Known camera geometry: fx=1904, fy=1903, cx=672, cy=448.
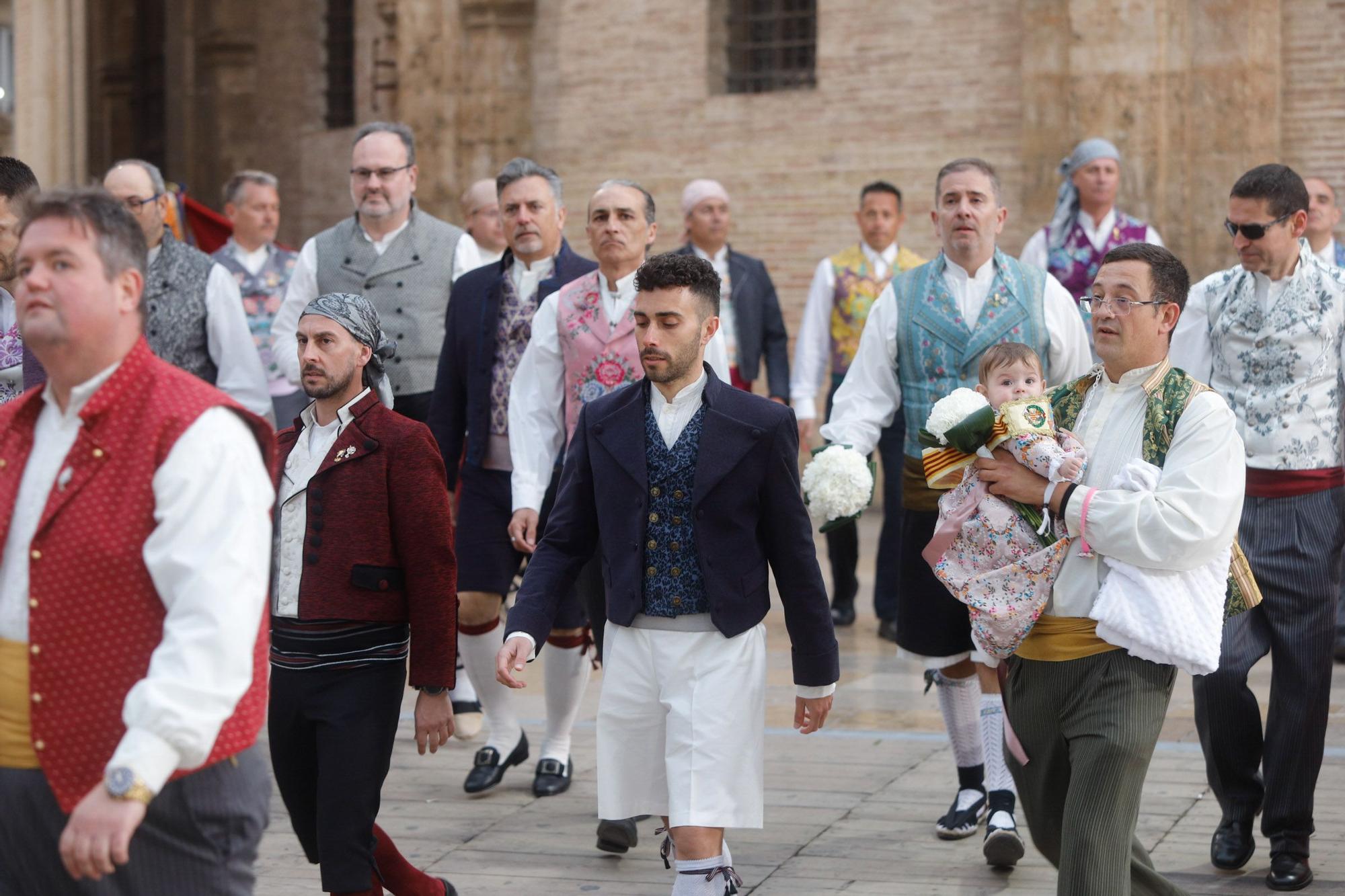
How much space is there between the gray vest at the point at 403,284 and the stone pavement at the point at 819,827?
4.94 feet

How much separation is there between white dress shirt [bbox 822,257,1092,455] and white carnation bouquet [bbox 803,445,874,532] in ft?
1.41

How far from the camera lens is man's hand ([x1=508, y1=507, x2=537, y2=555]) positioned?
6094mm

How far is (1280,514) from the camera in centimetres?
575

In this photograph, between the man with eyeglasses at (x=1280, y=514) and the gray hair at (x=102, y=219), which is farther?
the man with eyeglasses at (x=1280, y=514)

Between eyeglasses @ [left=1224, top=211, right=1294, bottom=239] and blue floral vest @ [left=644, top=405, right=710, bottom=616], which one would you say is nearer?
blue floral vest @ [left=644, top=405, right=710, bottom=616]

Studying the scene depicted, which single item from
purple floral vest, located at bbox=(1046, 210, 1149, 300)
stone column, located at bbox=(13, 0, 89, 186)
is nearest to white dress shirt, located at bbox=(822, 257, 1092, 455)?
purple floral vest, located at bbox=(1046, 210, 1149, 300)

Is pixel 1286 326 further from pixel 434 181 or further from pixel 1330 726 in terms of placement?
→ pixel 434 181

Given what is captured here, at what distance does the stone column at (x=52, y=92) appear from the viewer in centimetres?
1591

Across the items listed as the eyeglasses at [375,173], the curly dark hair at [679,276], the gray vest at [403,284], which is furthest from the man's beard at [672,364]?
the eyeglasses at [375,173]

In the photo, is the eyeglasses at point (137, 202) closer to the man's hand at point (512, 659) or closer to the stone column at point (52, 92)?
the man's hand at point (512, 659)

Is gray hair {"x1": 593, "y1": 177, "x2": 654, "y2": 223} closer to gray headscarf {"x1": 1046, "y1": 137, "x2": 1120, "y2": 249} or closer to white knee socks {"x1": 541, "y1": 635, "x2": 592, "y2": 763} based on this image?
white knee socks {"x1": 541, "y1": 635, "x2": 592, "y2": 763}

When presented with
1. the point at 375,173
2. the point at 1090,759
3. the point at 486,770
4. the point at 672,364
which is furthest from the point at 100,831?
the point at 375,173

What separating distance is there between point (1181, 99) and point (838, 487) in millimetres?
8675

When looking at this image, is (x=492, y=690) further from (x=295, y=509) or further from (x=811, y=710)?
(x=811, y=710)
